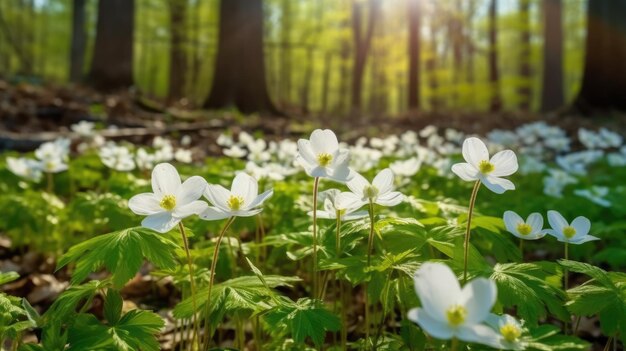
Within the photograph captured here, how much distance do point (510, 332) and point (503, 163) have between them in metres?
0.54

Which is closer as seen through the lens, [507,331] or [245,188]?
[507,331]

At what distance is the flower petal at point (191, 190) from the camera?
1.42 metres

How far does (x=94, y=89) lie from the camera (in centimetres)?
1155

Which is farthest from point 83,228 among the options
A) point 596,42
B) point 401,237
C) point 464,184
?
point 596,42

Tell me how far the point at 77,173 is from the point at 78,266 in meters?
3.04

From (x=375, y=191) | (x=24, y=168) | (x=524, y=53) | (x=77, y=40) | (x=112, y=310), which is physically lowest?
(x=24, y=168)

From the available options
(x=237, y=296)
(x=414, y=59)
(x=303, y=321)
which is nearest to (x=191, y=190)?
(x=237, y=296)

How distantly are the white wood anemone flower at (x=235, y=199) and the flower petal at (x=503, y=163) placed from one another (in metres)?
0.62

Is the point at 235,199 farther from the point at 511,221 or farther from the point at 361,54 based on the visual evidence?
the point at 361,54

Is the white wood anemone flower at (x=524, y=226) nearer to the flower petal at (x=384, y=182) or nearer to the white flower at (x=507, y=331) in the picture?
the flower petal at (x=384, y=182)

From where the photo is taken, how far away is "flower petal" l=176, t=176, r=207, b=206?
4.66ft

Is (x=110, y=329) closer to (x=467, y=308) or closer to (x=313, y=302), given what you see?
(x=313, y=302)

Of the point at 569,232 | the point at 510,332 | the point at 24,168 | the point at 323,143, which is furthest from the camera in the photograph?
the point at 24,168

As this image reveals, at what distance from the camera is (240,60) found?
12.0 m
